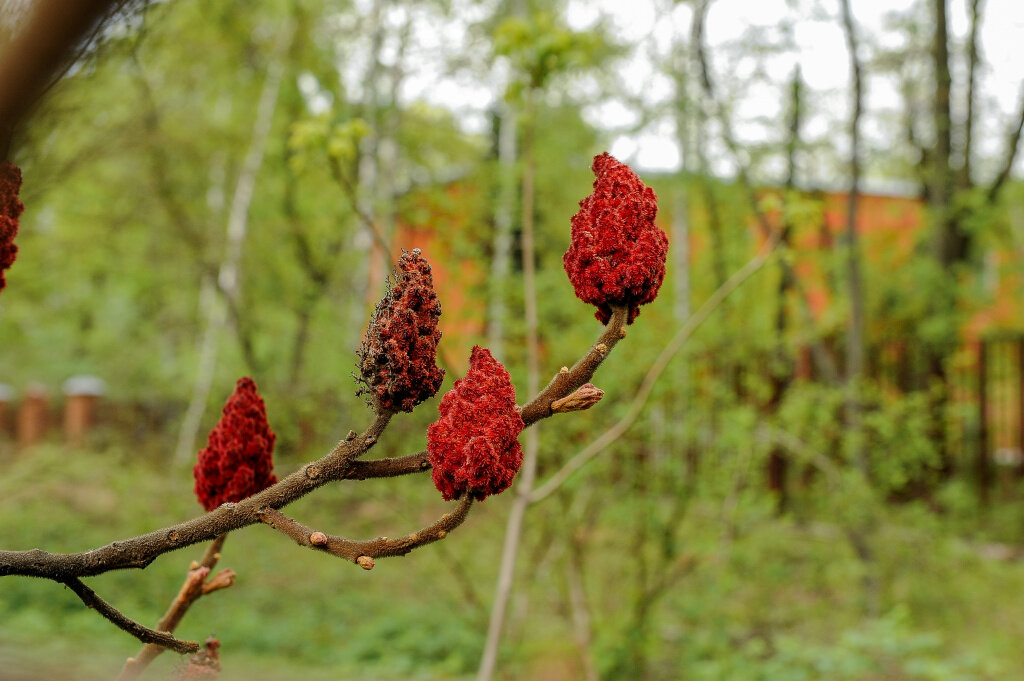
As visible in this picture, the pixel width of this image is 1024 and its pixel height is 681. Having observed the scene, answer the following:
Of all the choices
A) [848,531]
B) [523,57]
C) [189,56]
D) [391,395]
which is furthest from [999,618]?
[189,56]

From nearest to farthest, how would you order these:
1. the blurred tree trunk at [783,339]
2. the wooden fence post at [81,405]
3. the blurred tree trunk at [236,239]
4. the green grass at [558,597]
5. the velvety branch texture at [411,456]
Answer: the velvety branch texture at [411,456] → the green grass at [558,597] → the blurred tree trunk at [783,339] → the blurred tree trunk at [236,239] → the wooden fence post at [81,405]

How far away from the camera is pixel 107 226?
11.5 m

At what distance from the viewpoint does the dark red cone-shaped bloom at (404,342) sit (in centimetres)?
64

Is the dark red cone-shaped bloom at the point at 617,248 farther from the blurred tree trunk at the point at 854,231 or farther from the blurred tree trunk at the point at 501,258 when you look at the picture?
the blurred tree trunk at the point at 854,231

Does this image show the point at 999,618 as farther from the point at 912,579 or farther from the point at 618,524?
the point at 618,524

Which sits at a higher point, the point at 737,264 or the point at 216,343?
the point at 737,264

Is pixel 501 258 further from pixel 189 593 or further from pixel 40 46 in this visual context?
pixel 40 46

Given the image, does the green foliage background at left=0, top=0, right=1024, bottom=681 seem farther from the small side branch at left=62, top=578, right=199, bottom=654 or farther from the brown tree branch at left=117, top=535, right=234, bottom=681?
the small side branch at left=62, top=578, right=199, bottom=654

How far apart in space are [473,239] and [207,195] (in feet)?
36.6

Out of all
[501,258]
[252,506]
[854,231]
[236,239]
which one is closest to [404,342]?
[252,506]

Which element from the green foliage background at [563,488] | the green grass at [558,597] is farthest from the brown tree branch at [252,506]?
the green grass at [558,597]

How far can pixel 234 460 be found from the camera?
99 cm

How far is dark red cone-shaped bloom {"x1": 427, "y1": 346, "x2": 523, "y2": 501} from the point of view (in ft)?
2.12

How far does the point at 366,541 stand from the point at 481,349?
0.59 ft
